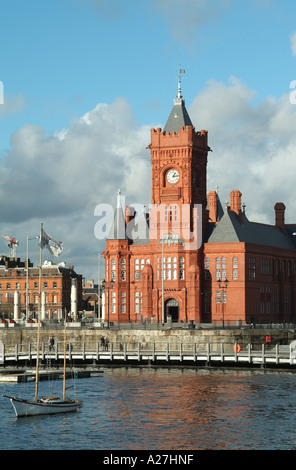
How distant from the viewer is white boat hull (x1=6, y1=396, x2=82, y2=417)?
205 feet

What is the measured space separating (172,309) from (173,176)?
681 inches

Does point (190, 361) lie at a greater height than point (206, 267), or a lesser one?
lesser

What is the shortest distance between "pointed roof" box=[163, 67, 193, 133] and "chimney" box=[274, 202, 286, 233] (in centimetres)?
2500

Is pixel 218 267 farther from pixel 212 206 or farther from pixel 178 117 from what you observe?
pixel 178 117

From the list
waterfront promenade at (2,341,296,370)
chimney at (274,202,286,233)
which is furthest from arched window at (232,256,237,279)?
chimney at (274,202,286,233)

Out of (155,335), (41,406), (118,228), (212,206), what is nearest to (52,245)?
(155,335)

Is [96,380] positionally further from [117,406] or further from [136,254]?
[136,254]

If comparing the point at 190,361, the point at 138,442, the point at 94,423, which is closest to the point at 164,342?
the point at 190,361

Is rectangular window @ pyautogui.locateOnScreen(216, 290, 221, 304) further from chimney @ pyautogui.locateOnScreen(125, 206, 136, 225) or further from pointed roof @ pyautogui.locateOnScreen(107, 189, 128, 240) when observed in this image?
chimney @ pyautogui.locateOnScreen(125, 206, 136, 225)

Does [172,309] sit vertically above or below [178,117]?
below

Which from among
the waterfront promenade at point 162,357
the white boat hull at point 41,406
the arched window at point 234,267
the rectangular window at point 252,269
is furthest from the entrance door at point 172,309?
the white boat hull at point 41,406

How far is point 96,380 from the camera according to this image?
83.1 metres

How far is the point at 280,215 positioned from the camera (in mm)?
144375

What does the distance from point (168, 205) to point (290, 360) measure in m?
41.7
